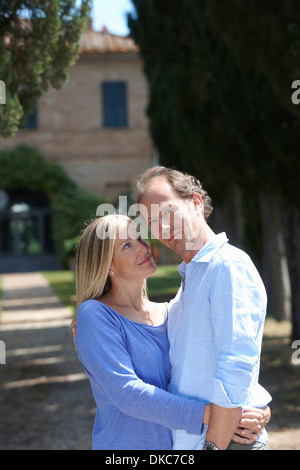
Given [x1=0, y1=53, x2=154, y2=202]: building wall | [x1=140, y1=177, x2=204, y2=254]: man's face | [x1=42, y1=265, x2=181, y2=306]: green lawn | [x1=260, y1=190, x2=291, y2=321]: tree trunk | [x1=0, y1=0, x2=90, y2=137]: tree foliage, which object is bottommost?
[x1=42, y1=265, x2=181, y2=306]: green lawn

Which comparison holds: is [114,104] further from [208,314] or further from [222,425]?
[222,425]

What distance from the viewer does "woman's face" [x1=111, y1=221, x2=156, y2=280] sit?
91.2 inches

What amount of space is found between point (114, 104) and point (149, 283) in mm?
9745

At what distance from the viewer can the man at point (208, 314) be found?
6.43 feet

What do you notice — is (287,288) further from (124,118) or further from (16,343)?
(124,118)

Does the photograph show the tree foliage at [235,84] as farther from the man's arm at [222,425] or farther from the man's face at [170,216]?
the man's arm at [222,425]

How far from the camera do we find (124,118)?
26.3 metres

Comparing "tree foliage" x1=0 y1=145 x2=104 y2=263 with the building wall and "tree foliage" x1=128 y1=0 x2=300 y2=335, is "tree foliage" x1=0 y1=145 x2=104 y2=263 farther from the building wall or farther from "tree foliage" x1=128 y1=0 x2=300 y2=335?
"tree foliage" x1=128 y1=0 x2=300 y2=335

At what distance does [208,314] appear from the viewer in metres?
2.05

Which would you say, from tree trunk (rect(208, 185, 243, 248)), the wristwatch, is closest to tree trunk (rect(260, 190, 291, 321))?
tree trunk (rect(208, 185, 243, 248))

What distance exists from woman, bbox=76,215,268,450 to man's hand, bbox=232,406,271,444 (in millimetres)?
122

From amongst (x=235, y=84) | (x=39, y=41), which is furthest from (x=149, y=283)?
(x=39, y=41)
